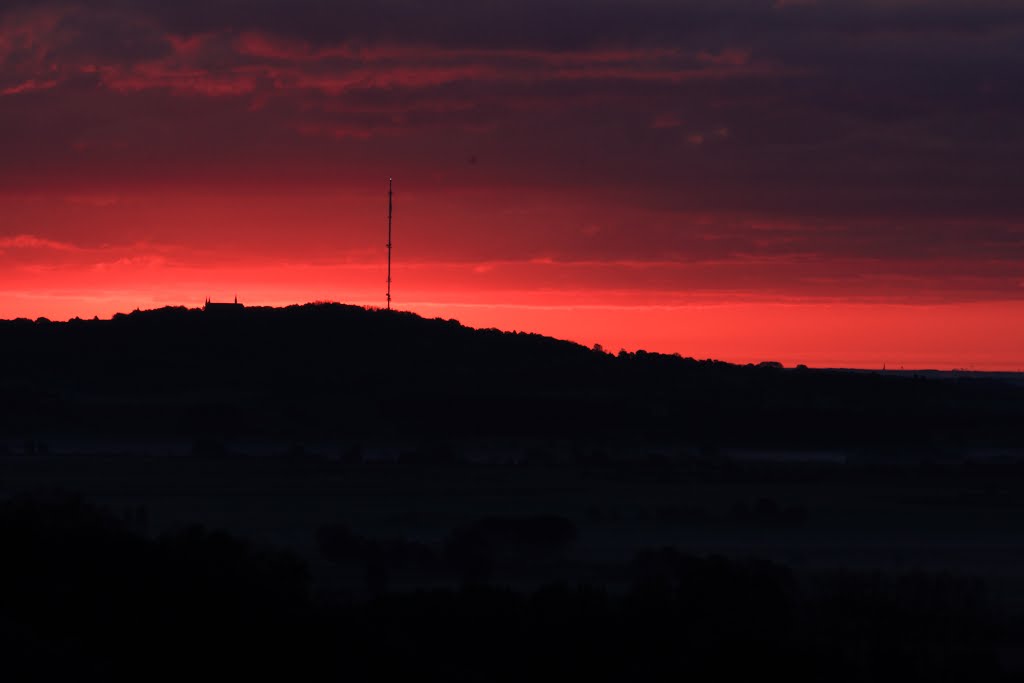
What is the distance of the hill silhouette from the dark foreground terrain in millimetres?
234

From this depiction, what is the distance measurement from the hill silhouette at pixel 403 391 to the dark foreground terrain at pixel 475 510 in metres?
0.23

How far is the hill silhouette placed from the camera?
112 m

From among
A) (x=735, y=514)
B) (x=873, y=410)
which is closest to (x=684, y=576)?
(x=735, y=514)

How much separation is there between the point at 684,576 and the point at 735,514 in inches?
1530

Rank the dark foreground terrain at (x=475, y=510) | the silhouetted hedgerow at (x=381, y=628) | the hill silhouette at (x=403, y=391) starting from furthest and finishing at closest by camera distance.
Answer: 1. the hill silhouette at (x=403, y=391)
2. the dark foreground terrain at (x=475, y=510)
3. the silhouetted hedgerow at (x=381, y=628)

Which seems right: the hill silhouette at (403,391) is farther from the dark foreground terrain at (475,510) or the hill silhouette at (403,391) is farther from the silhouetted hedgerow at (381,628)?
the silhouetted hedgerow at (381,628)

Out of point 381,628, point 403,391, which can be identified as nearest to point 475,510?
point 403,391

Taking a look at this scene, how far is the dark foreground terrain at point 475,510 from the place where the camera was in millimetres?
23750

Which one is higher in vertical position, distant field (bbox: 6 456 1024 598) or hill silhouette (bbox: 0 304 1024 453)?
hill silhouette (bbox: 0 304 1024 453)

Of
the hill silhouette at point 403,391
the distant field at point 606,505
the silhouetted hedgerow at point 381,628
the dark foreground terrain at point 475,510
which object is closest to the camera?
the silhouetted hedgerow at point 381,628

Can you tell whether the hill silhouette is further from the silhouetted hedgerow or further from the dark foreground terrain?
the silhouetted hedgerow

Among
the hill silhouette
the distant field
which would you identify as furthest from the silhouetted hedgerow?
the hill silhouette

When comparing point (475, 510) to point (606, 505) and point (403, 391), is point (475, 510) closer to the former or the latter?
point (606, 505)

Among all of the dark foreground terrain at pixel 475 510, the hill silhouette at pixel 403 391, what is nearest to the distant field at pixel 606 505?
the dark foreground terrain at pixel 475 510
